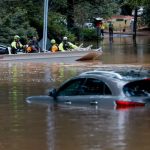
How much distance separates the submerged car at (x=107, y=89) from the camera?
527 inches

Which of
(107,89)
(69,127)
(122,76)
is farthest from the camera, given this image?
(122,76)

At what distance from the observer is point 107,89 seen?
13586 mm

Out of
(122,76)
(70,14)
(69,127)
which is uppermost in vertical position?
(70,14)

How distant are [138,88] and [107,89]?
658 millimetres

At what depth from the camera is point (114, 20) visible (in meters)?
96.9

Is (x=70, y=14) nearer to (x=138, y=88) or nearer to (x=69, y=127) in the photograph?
(x=138, y=88)

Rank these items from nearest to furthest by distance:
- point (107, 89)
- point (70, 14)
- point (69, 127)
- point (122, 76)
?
point (69, 127) → point (107, 89) → point (122, 76) → point (70, 14)

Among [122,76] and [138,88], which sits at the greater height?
[122,76]

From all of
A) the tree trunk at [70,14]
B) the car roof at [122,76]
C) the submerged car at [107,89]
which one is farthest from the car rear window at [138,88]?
the tree trunk at [70,14]

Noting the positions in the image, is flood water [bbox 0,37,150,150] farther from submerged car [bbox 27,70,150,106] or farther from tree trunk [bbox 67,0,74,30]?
tree trunk [bbox 67,0,74,30]

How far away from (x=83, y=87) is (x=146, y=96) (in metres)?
1.45

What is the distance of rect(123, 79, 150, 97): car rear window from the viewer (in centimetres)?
1341

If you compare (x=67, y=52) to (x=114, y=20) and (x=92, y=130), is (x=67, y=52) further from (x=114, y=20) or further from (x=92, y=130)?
(x=114, y=20)

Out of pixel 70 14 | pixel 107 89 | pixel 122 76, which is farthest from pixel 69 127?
pixel 70 14
